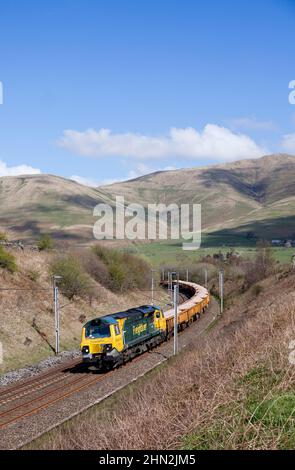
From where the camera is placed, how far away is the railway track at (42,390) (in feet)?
74.6

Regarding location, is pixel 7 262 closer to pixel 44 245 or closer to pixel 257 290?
pixel 44 245

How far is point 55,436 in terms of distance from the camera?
58.5 feet

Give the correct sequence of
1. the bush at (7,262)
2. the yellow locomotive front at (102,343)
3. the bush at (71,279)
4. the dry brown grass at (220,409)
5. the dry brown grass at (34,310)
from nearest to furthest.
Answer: the dry brown grass at (220,409) < the yellow locomotive front at (102,343) < the dry brown grass at (34,310) < the bush at (7,262) < the bush at (71,279)

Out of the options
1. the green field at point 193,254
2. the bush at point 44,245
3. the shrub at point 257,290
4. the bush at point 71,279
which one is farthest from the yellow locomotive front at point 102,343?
the green field at point 193,254

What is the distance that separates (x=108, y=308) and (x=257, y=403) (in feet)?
161

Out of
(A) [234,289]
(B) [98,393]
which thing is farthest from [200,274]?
(B) [98,393]

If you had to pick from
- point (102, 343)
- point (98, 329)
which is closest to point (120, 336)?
point (102, 343)

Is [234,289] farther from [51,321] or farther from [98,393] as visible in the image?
[98,393]

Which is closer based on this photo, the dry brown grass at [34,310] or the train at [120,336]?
the train at [120,336]

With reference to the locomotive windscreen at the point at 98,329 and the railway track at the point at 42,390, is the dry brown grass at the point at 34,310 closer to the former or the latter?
the railway track at the point at 42,390

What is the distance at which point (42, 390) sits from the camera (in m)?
26.7

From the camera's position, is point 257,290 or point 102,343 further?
point 257,290

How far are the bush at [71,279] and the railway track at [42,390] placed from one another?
21024mm

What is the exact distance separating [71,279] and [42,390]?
28000 mm
